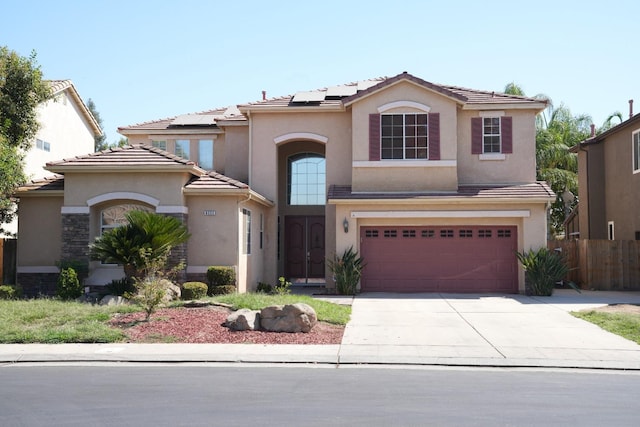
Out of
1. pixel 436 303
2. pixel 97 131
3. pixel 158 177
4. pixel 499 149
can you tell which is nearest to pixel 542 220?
pixel 499 149

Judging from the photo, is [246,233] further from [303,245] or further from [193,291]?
[303,245]

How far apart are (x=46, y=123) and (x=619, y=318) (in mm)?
23741

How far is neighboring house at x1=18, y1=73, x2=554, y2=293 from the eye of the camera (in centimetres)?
1833

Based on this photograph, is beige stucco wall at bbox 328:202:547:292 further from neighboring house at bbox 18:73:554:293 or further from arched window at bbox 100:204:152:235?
arched window at bbox 100:204:152:235

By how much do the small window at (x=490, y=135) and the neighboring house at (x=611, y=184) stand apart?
5.27 metres

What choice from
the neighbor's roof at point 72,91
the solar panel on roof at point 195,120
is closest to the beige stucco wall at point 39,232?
the solar panel on roof at point 195,120

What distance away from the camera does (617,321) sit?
46.1 ft

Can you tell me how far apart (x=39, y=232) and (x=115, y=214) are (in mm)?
2422

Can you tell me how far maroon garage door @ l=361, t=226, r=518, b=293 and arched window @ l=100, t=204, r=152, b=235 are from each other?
720 cm

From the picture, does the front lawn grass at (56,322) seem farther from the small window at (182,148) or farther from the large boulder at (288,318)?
the small window at (182,148)

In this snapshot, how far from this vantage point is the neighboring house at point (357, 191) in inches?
722

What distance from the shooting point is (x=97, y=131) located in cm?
3547

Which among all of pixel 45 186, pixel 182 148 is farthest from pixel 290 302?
pixel 182 148

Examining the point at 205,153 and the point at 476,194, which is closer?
the point at 476,194
